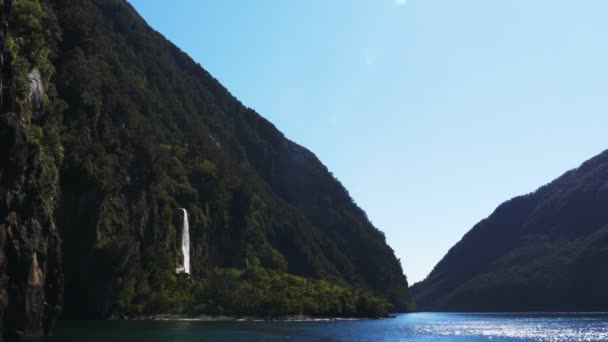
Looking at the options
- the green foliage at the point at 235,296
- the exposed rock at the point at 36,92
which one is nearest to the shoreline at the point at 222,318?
the green foliage at the point at 235,296

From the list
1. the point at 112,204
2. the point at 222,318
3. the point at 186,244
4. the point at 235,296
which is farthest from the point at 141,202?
the point at 222,318

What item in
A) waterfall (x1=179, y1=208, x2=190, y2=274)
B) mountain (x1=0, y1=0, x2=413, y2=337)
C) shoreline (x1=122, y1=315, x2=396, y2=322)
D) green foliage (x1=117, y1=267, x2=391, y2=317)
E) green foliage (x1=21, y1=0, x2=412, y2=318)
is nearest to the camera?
mountain (x1=0, y1=0, x2=413, y2=337)

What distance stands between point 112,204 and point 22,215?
48.1 metres

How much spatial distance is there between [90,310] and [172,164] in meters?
53.9

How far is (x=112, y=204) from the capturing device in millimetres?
101250

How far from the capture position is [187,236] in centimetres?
12656

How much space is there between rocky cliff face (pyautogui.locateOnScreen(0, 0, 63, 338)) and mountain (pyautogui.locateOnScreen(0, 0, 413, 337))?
13 cm

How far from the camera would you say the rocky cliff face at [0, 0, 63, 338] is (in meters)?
50.2

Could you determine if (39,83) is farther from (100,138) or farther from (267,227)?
(267,227)

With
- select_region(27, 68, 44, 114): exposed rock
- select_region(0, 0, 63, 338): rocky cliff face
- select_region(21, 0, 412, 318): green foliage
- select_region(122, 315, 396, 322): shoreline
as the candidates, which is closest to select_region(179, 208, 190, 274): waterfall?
select_region(21, 0, 412, 318): green foliage

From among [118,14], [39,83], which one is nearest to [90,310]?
[39,83]

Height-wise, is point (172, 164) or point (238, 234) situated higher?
point (172, 164)

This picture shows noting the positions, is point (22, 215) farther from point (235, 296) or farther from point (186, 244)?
point (186, 244)

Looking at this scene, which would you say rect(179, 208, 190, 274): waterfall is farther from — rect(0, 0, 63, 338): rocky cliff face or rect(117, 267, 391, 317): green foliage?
rect(0, 0, 63, 338): rocky cliff face
